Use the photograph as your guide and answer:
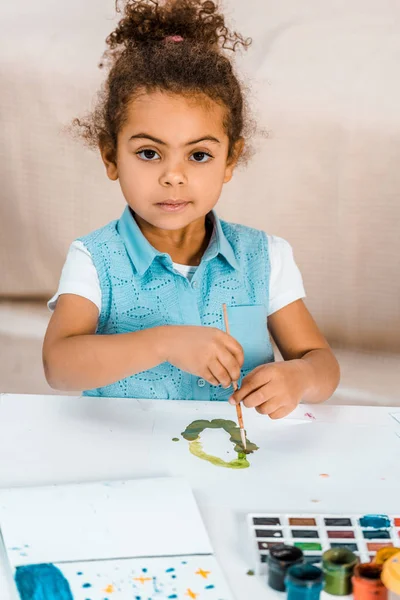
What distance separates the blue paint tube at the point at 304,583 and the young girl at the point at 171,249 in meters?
0.45

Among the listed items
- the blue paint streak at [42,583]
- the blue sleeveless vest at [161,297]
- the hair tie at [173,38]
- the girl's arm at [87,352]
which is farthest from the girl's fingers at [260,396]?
the hair tie at [173,38]

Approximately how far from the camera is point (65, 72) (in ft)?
6.77

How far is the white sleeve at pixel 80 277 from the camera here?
121 cm

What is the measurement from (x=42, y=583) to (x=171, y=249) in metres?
0.72

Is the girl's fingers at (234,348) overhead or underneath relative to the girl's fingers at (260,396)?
overhead

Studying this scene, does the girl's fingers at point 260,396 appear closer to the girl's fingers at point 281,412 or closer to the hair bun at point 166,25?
the girl's fingers at point 281,412

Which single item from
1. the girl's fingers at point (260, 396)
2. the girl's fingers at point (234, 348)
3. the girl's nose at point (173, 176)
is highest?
the girl's nose at point (173, 176)

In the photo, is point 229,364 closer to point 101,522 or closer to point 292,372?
point 292,372

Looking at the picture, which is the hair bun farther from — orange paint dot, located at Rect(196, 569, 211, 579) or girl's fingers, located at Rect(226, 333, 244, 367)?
orange paint dot, located at Rect(196, 569, 211, 579)

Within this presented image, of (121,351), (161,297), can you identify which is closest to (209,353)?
(121,351)

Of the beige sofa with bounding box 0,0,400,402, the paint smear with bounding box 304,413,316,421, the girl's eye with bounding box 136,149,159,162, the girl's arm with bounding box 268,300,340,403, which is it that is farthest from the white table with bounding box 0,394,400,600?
the beige sofa with bounding box 0,0,400,402

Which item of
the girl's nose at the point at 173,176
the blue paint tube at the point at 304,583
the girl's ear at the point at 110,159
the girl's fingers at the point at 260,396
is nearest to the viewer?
the blue paint tube at the point at 304,583

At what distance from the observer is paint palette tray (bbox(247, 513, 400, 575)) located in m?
0.70

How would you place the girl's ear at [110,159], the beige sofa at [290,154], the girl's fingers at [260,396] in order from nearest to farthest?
1. the girl's fingers at [260,396]
2. the girl's ear at [110,159]
3. the beige sofa at [290,154]
